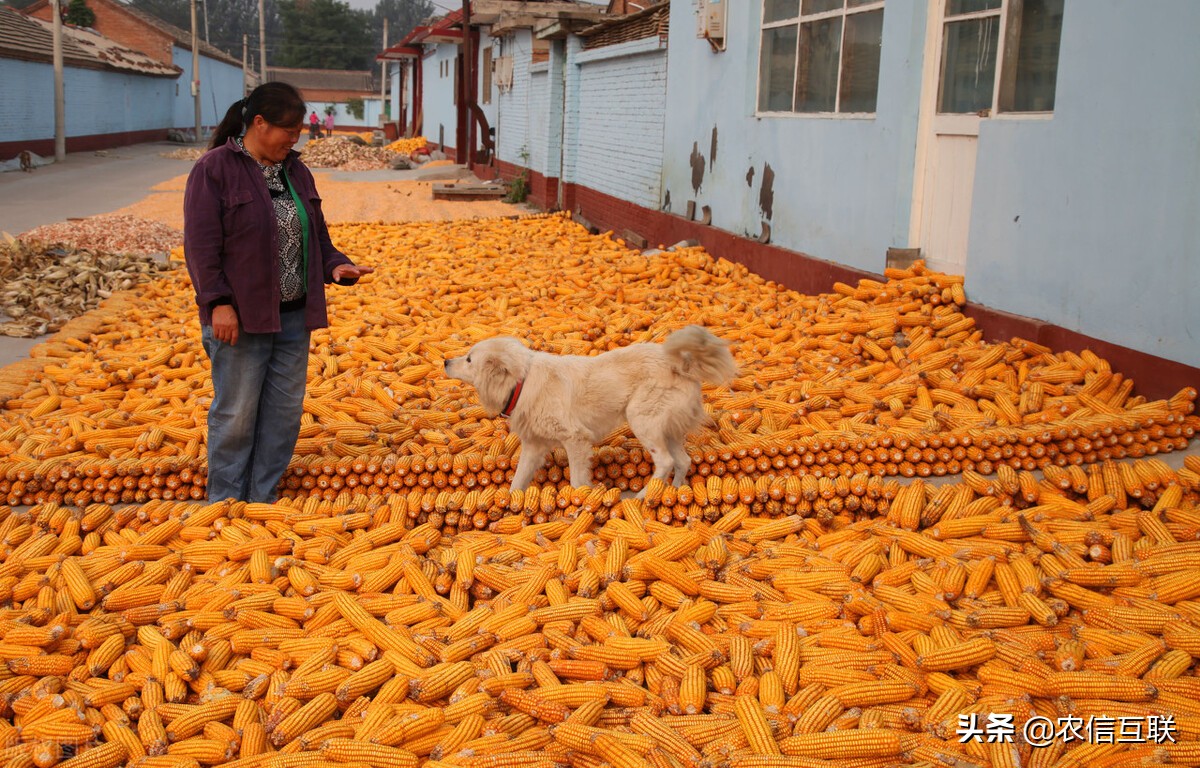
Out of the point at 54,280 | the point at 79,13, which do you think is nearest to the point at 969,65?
the point at 54,280

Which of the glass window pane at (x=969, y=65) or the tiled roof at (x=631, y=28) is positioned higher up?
the tiled roof at (x=631, y=28)

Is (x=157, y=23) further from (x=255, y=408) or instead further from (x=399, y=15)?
(x=399, y=15)

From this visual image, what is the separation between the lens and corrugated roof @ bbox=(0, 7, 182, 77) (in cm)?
3247

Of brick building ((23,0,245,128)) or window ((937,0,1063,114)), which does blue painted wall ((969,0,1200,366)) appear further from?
brick building ((23,0,245,128))

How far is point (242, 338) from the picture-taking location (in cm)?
498

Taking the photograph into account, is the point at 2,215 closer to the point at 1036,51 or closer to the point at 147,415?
the point at 147,415

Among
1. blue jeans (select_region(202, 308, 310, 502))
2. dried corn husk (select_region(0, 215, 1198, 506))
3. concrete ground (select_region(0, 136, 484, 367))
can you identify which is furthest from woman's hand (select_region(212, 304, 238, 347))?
concrete ground (select_region(0, 136, 484, 367))

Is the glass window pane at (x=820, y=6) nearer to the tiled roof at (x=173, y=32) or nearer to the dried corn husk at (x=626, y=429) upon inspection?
the dried corn husk at (x=626, y=429)

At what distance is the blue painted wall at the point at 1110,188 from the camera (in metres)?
→ 5.54

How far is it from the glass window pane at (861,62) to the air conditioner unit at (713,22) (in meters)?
2.63

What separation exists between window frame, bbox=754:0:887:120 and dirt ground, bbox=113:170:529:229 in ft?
29.3

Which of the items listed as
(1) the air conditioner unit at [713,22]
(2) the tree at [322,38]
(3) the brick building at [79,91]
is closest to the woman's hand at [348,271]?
(1) the air conditioner unit at [713,22]

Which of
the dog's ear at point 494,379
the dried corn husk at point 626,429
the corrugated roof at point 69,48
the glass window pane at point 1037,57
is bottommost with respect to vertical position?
the dried corn husk at point 626,429

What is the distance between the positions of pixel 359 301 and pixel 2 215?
10841mm
